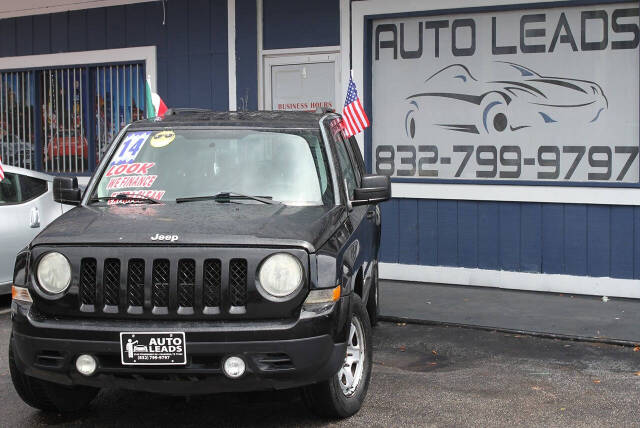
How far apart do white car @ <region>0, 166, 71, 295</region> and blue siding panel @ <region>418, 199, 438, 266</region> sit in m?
4.07

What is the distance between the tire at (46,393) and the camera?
5270mm

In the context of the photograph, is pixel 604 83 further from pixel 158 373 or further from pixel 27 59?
pixel 27 59

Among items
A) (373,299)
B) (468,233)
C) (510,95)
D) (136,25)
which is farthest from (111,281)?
(136,25)

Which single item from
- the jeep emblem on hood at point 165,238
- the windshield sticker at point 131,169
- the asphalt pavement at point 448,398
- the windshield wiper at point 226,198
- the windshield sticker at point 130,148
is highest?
the windshield sticker at point 130,148

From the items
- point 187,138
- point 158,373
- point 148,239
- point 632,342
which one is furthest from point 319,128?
point 632,342

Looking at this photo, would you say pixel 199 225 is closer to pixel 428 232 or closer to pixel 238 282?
pixel 238 282

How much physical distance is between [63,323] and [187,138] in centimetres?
173

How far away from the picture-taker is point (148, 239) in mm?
4863

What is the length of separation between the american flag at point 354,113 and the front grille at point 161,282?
18.2 ft

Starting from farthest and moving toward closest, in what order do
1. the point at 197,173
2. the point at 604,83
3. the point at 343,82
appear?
the point at 343,82
the point at 604,83
the point at 197,173

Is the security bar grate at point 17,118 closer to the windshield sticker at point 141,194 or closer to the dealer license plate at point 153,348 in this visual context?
the windshield sticker at point 141,194

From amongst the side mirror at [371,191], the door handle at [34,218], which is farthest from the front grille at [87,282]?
the door handle at [34,218]

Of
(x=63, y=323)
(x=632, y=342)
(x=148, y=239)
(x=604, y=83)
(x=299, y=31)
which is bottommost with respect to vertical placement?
(x=632, y=342)

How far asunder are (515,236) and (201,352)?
6.09 m
